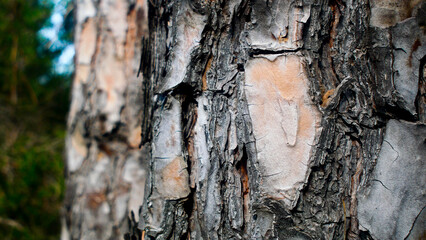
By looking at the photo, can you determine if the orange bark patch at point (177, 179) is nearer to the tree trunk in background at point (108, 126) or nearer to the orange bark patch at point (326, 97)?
the orange bark patch at point (326, 97)

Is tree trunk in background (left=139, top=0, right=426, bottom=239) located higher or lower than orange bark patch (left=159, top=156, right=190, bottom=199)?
higher

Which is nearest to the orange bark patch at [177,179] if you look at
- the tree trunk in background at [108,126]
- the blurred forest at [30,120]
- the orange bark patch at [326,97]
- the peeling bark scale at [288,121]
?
the peeling bark scale at [288,121]

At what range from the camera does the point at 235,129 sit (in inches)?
26.3

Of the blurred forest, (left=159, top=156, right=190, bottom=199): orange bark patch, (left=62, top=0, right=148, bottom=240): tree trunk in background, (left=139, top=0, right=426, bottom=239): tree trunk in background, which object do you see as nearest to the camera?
(left=139, top=0, right=426, bottom=239): tree trunk in background

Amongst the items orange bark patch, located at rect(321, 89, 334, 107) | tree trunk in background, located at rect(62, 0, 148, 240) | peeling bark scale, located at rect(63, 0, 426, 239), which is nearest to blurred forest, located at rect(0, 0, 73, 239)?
tree trunk in background, located at rect(62, 0, 148, 240)

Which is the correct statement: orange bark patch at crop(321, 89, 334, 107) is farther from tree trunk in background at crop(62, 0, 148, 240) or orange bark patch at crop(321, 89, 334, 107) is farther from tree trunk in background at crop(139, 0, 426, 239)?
tree trunk in background at crop(62, 0, 148, 240)

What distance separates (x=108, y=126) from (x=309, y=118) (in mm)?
1067

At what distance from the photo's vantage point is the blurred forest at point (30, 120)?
2287 mm

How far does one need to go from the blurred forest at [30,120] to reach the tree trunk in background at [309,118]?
5.33 ft

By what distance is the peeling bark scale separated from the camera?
0.60 metres

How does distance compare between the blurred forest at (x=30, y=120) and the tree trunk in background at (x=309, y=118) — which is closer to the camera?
the tree trunk in background at (x=309, y=118)

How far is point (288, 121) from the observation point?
62 cm

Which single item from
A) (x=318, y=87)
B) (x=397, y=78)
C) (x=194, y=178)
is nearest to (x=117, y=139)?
(x=194, y=178)

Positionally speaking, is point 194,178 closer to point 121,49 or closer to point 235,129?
point 235,129
